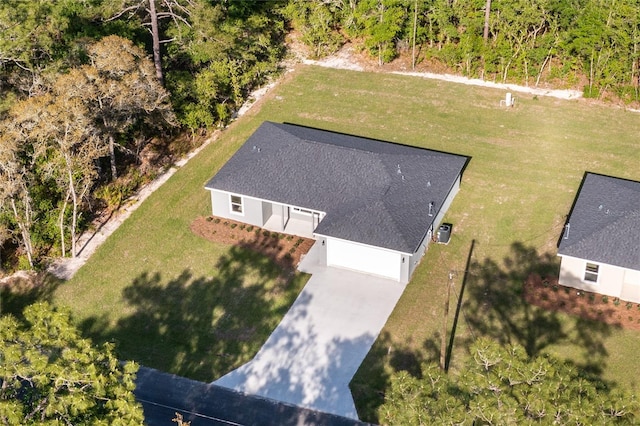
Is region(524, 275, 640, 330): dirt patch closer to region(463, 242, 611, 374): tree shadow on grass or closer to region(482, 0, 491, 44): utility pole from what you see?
region(463, 242, 611, 374): tree shadow on grass

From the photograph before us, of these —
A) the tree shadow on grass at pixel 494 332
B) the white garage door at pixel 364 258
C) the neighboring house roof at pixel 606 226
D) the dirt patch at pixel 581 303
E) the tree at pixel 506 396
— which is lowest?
the tree shadow on grass at pixel 494 332

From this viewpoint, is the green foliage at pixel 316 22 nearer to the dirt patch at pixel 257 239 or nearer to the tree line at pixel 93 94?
Result: the tree line at pixel 93 94

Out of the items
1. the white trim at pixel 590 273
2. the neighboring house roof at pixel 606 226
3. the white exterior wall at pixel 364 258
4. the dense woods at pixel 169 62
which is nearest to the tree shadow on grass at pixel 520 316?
the white trim at pixel 590 273

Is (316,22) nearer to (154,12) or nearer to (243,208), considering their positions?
(154,12)

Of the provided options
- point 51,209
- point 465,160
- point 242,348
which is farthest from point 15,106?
point 465,160

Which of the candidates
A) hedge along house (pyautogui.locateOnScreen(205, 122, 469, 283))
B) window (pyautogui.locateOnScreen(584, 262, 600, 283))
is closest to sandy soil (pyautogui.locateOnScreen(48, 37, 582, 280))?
hedge along house (pyautogui.locateOnScreen(205, 122, 469, 283))

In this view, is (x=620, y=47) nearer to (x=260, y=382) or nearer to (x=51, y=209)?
(x=260, y=382)
